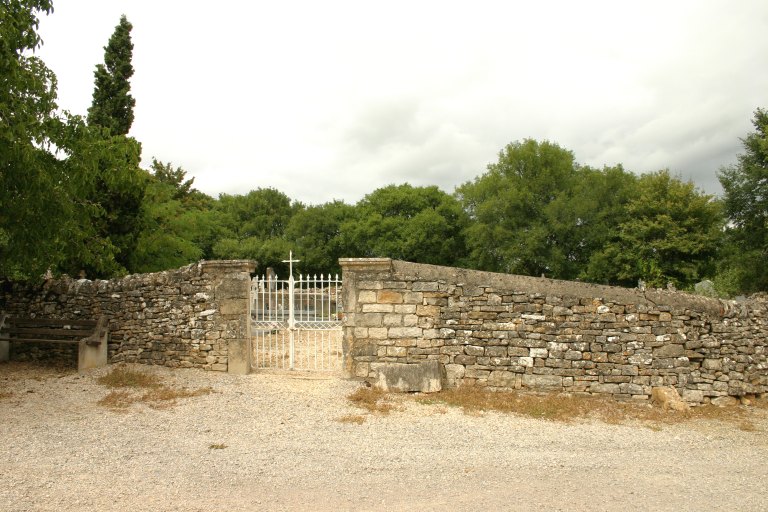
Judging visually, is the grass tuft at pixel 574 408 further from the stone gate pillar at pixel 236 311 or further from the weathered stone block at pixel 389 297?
the stone gate pillar at pixel 236 311

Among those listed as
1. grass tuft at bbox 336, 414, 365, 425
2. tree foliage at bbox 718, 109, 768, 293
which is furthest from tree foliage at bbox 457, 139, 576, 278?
grass tuft at bbox 336, 414, 365, 425

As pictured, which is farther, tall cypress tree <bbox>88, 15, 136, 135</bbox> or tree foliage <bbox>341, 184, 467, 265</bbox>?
tree foliage <bbox>341, 184, 467, 265</bbox>

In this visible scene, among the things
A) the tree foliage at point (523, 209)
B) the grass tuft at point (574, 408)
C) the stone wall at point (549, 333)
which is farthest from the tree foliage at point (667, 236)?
the grass tuft at point (574, 408)

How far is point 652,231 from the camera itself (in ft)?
82.1

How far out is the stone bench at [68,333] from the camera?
8688 millimetres

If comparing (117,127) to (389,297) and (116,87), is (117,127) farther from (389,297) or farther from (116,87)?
(389,297)

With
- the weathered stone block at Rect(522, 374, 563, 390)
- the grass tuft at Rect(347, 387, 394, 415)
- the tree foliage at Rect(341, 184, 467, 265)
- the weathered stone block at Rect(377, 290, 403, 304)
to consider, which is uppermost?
the tree foliage at Rect(341, 184, 467, 265)

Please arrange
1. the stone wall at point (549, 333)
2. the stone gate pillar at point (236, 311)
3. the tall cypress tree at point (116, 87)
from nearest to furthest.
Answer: the stone wall at point (549, 333) < the stone gate pillar at point (236, 311) < the tall cypress tree at point (116, 87)

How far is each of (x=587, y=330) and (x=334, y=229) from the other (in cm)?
3591

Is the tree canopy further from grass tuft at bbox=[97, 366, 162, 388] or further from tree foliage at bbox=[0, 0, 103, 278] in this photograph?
grass tuft at bbox=[97, 366, 162, 388]

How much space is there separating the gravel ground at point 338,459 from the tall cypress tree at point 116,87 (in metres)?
8.78

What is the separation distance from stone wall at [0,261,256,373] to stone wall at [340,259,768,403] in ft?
6.79

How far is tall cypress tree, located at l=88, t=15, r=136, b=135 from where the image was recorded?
13.7 m

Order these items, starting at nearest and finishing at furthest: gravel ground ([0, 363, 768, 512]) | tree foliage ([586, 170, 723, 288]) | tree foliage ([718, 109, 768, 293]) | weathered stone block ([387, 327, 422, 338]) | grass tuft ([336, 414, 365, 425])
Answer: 1. gravel ground ([0, 363, 768, 512])
2. grass tuft ([336, 414, 365, 425])
3. weathered stone block ([387, 327, 422, 338])
4. tree foliage ([718, 109, 768, 293])
5. tree foliage ([586, 170, 723, 288])
